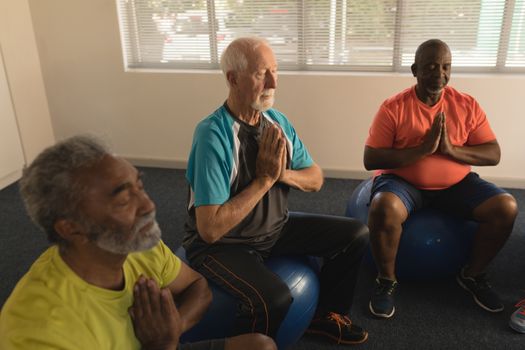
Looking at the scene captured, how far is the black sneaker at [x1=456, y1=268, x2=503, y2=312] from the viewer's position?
2256 millimetres

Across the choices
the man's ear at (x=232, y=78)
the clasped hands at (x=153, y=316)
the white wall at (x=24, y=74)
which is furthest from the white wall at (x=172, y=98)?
the clasped hands at (x=153, y=316)

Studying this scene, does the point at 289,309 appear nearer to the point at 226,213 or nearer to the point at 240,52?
the point at 226,213

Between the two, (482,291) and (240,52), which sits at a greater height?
(240,52)

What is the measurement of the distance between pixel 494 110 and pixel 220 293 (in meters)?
2.47

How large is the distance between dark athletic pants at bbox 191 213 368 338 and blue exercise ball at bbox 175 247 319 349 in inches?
1.4

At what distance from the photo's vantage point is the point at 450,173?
94.0 inches

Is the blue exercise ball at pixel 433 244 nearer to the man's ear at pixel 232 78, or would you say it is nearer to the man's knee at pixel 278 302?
the man's knee at pixel 278 302

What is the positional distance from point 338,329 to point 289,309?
39 cm

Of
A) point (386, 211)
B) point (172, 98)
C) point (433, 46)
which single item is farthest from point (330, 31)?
point (386, 211)

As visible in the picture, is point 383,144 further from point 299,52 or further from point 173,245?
point 299,52

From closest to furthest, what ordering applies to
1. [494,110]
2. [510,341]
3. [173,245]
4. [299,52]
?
[510,341], [173,245], [494,110], [299,52]

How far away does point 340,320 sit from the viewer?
83.4 inches

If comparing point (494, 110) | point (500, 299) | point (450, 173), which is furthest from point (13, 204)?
point (494, 110)

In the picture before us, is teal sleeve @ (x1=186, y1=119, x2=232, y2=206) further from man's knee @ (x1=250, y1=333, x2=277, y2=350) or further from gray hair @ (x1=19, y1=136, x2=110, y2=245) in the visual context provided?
gray hair @ (x1=19, y1=136, x2=110, y2=245)
